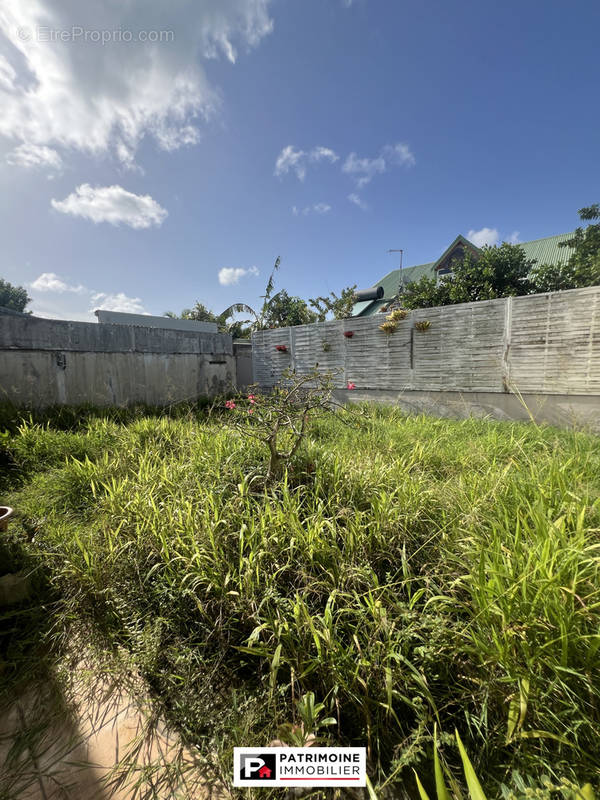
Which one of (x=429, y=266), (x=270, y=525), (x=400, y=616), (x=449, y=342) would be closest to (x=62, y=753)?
(x=270, y=525)

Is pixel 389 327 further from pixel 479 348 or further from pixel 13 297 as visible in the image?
pixel 13 297

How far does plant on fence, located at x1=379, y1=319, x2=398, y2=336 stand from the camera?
5.45 m

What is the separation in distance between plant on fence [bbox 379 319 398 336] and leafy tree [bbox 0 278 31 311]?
3742 cm

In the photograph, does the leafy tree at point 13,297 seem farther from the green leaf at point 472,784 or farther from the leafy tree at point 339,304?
the green leaf at point 472,784

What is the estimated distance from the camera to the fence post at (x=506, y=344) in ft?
14.6

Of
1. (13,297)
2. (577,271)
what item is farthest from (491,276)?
(13,297)

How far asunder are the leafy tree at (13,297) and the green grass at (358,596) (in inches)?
1505

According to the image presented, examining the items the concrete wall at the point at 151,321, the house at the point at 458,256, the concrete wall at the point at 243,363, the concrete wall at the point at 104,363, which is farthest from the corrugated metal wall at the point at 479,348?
the concrete wall at the point at 151,321

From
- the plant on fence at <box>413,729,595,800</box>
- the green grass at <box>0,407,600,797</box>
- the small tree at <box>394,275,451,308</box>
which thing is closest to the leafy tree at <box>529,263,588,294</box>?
the small tree at <box>394,275,451,308</box>

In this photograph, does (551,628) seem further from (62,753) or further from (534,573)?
(62,753)

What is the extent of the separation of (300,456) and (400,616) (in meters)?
1.38

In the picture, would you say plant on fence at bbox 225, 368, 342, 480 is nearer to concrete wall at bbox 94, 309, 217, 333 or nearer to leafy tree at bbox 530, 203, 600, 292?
leafy tree at bbox 530, 203, 600, 292

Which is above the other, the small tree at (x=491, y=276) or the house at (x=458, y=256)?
the house at (x=458, y=256)

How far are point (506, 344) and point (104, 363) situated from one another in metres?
6.89
